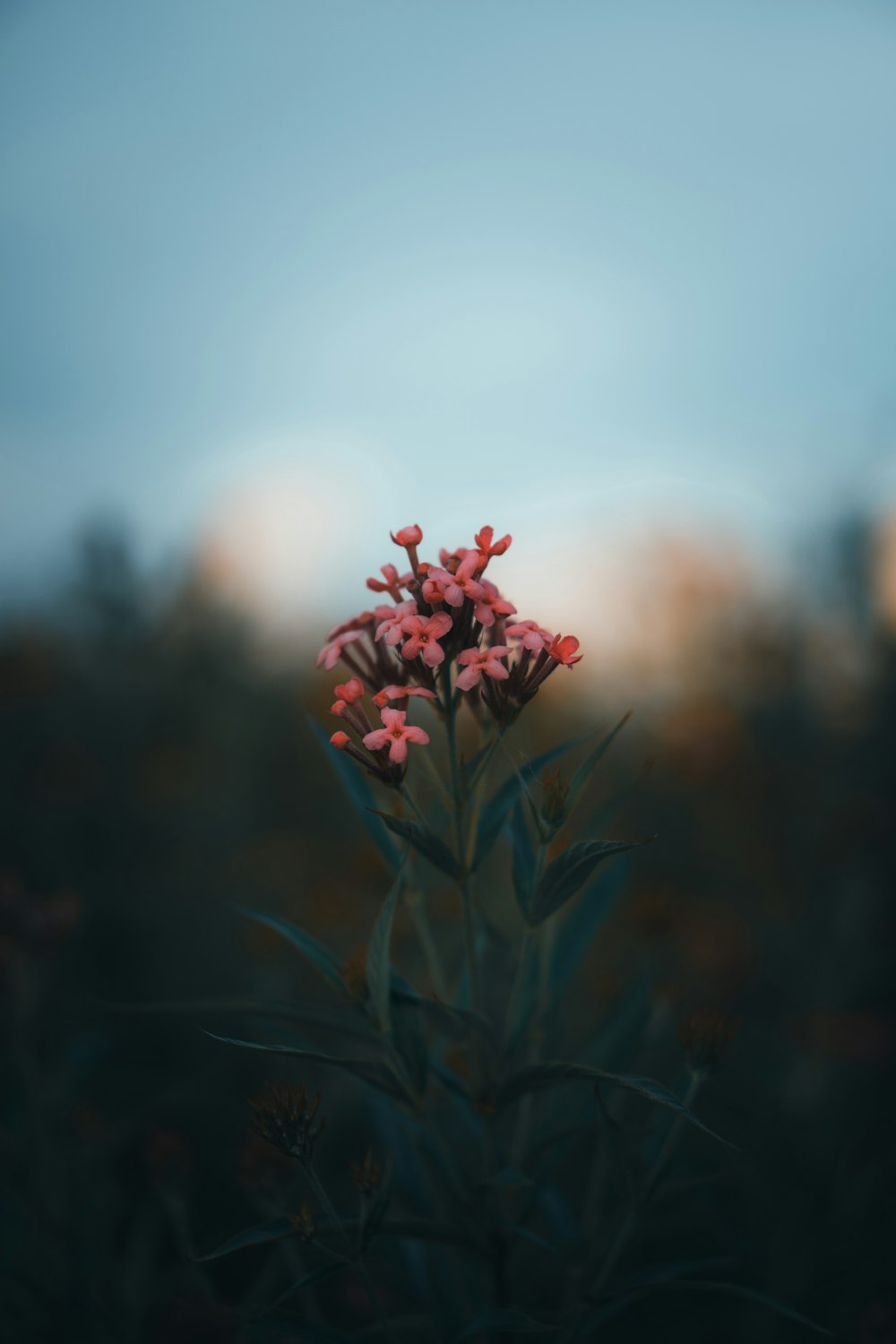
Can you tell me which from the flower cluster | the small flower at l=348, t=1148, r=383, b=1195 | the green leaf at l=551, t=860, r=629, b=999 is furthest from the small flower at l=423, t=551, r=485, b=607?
the small flower at l=348, t=1148, r=383, b=1195

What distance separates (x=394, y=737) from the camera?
3.83 ft

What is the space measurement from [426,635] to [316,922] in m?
Answer: 2.46

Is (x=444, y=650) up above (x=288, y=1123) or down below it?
above

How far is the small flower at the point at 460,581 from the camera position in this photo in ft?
3.78

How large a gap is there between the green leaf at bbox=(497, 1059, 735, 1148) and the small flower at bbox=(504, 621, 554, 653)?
0.57m

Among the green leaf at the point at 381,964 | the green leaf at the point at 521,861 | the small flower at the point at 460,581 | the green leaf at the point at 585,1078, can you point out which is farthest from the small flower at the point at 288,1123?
the small flower at the point at 460,581

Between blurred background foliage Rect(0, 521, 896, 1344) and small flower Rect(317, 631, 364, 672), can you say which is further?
blurred background foliage Rect(0, 521, 896, 1344)

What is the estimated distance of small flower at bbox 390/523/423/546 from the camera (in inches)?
51.3

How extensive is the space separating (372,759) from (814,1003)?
10.1 ft

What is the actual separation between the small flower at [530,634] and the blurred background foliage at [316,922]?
0.33 meters

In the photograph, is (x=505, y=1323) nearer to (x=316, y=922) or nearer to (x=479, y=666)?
(x=479, y=666)

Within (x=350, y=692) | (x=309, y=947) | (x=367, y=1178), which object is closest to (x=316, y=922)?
(x=309, y=947)

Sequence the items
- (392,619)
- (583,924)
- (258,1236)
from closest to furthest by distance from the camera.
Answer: (258,1236) < (392,619) < (583,924)

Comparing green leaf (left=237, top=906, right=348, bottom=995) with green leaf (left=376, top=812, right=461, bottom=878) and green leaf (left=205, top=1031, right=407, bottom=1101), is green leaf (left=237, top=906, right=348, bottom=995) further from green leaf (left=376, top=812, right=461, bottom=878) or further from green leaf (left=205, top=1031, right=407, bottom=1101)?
green leaf (left=376, top=812, right=461, bottom=878)
